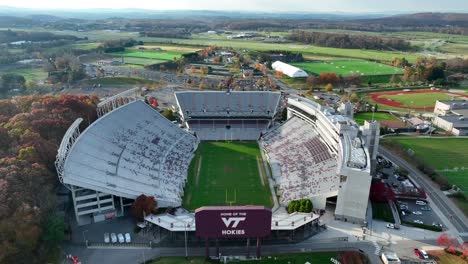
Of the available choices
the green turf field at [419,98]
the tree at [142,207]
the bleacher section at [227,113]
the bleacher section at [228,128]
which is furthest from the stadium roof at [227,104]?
the green turf field at [419,98]

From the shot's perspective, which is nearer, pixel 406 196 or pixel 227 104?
pixel 406 196

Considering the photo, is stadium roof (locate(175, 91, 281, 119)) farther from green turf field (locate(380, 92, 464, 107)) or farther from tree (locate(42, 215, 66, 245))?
green turf field (locate(380, 92, 464, 107))

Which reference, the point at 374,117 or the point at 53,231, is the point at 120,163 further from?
the point at 374,117

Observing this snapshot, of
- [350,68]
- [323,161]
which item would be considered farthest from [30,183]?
[350,68]

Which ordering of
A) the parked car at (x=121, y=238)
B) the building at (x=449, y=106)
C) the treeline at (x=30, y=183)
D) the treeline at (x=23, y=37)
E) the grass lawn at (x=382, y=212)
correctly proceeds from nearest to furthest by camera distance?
1. the treeline at (x=30, y=183)
2. the parked car at (x=121, y=238)
3. the grass lawn at (x=382, y=212)
4. the building at (x=449, y=106)
5. the treeline at (x=23, y=37)

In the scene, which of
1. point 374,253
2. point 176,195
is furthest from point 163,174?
point 374,253

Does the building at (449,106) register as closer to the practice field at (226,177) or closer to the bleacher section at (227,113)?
the bleacher section at (227,113)

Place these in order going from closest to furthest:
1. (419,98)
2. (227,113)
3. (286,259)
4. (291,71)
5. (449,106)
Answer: (286,259), (227,113), (449,106), (419,98), (291,71)

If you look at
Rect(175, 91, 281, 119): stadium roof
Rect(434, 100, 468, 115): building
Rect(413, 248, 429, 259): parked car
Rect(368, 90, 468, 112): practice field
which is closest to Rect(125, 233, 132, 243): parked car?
Answer: Rect(413, 248, 429, 259): parked car
